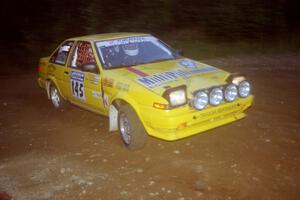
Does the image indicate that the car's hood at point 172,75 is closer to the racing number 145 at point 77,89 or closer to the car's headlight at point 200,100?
the car's headlight at point 200,100

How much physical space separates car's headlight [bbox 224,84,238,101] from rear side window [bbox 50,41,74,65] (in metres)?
3.17

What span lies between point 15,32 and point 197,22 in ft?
26.8

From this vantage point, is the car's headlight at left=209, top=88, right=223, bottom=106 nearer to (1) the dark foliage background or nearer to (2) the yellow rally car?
(2) the yellow rally car

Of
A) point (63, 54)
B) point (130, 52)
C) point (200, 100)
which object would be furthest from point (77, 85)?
point (200, 100)

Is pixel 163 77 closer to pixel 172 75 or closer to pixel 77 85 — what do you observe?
pixel 172 75

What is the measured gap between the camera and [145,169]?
484 centimetres

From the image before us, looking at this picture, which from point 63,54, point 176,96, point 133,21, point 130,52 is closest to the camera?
point 176,96

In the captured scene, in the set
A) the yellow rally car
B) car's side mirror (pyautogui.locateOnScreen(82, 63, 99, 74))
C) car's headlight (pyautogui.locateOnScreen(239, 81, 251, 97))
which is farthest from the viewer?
car's side mirror (pyautogui.locateOnScreen(82, 63, 99, 74))

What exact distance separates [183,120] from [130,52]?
1.87 m

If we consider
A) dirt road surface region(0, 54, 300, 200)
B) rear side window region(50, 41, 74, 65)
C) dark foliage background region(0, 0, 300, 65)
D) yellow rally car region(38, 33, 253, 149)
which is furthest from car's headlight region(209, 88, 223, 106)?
dark foliage background region(0, 0, 300, 65)

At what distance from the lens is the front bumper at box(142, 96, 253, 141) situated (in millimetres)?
4699

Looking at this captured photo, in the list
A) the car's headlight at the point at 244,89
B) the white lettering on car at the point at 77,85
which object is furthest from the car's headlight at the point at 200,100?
the white lettering on car at the point at 77,85

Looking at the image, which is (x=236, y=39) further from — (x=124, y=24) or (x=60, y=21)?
(x=60, y=21)

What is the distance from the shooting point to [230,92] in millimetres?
5133
